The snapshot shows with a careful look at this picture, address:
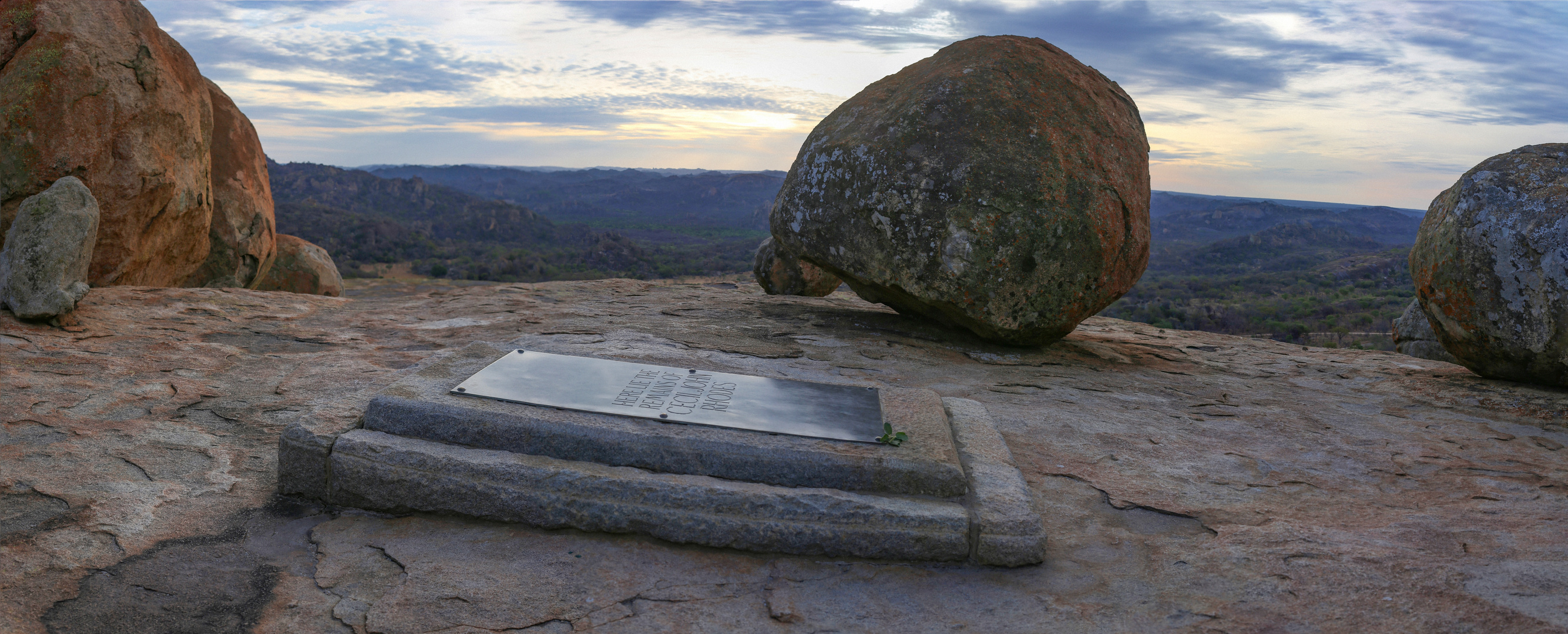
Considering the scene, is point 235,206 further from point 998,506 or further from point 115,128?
point 998,506

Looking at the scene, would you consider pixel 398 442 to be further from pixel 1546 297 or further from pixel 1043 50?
pixel 1546 297

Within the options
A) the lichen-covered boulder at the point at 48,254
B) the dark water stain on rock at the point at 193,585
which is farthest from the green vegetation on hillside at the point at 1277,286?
the lichen-covered boulder at the point at 48,254

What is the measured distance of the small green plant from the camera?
9.10 ft

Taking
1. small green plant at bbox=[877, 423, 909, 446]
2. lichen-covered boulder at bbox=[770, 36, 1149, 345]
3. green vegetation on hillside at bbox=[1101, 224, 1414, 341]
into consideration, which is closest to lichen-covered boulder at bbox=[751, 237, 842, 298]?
lichen-covered boulder at bbox=[770, 36, 1149, 345]

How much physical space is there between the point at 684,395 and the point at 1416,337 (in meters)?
6.56

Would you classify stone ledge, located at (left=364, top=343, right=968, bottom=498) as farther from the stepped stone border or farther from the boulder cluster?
the boulder cluster

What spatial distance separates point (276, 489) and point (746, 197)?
57.3 meters

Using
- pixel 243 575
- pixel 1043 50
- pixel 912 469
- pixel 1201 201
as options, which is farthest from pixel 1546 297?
pixel 1201 201

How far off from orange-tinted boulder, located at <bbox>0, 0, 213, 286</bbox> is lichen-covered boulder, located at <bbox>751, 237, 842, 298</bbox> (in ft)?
15.7

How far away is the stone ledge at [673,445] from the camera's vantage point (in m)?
2.62

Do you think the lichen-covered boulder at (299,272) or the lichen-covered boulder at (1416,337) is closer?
the lichen-covered boulder at (1416,337)

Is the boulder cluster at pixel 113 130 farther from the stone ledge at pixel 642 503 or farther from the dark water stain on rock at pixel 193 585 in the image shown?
the stone ledge at pixel 642 503

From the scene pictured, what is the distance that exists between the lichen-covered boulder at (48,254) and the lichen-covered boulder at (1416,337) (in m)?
9.09

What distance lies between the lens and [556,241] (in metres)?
27.2
